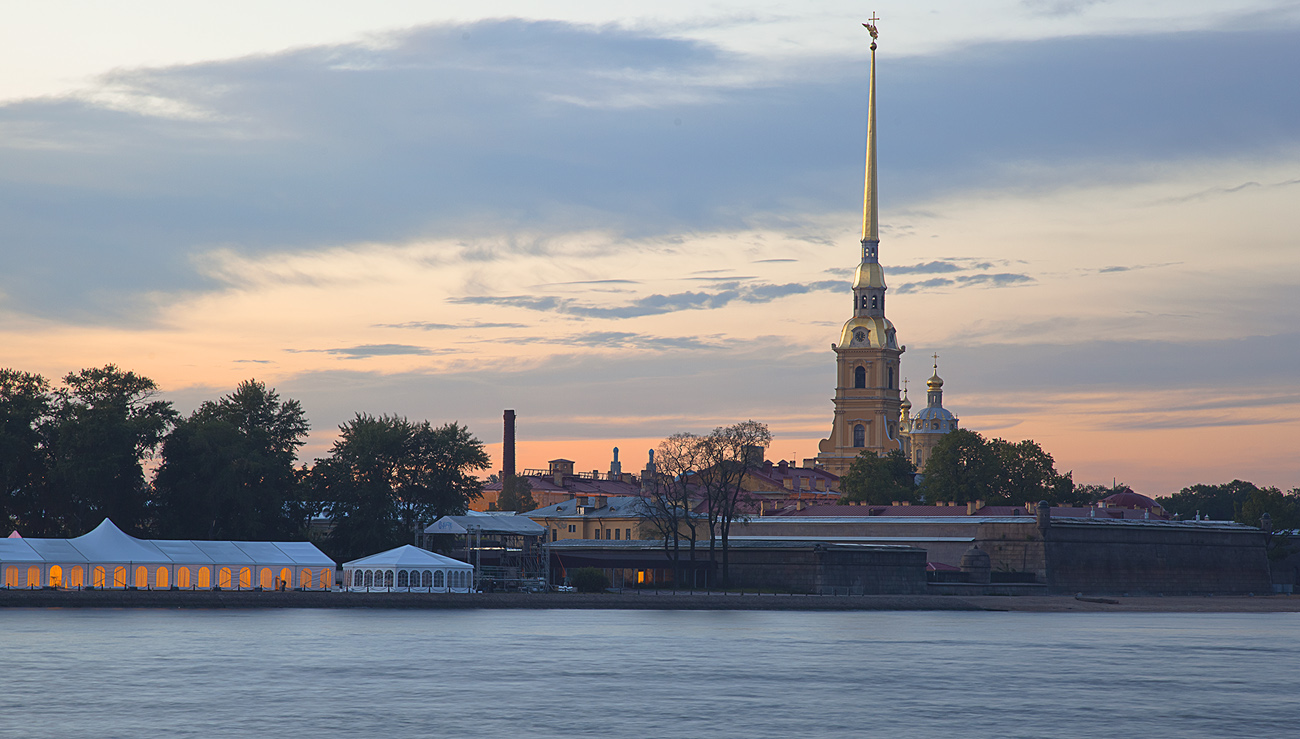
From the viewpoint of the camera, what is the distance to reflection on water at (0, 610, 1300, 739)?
36.1 metres

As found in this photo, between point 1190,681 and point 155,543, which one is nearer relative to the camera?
point 1190,681

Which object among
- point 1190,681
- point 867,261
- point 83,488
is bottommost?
point 1190,681

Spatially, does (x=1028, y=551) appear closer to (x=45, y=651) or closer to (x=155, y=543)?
(x=155, y=543)

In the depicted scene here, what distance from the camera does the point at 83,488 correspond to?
82.4 metres

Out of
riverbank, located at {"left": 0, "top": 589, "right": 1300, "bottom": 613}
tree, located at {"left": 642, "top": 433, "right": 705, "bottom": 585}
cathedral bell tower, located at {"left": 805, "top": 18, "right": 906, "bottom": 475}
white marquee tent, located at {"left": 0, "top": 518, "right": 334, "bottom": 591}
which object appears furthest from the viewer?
cathedral bell tower, located at {"left": 805, "top": 18, "right": 906, "bottom": 475}

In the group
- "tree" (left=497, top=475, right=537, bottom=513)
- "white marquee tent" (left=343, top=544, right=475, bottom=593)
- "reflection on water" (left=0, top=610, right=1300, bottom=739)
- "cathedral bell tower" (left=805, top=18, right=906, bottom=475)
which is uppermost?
"cathedral bell tower" (left=805, top=18, right=906, bottom=475)

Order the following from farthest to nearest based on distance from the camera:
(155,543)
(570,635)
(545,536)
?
(545,536) < (155,543) < (570,635)

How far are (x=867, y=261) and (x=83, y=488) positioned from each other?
5087 inches

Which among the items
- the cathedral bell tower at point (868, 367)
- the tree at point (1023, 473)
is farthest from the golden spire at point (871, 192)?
the tree at point (1023, 473)

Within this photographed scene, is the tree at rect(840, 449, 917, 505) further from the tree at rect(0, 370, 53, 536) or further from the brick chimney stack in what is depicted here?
the tree at rect(0, 370, 53, 536)

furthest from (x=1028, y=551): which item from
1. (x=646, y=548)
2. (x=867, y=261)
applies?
(x=867, y=261)

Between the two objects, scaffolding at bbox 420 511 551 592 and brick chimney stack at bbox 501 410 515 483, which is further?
brick chimney stack at bbox 501 410 515 483

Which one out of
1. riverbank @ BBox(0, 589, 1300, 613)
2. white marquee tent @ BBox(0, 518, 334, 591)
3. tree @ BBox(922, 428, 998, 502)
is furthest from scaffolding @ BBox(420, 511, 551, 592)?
tree @ BBox(922, 428, 998, 502)

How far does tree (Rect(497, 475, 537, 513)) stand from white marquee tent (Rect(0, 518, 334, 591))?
237 ft
